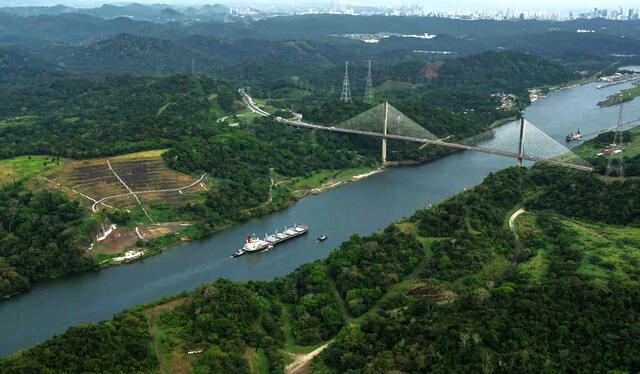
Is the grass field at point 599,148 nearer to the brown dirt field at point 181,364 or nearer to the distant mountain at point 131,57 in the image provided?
the brown dirt field at point 181,364

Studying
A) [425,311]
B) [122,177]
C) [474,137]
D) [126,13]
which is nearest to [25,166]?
[122,177]

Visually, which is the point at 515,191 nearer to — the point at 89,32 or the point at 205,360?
the point at 205,360

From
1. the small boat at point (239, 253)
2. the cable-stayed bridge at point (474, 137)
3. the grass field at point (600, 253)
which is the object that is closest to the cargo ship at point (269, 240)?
the small boat at point (239, 253)

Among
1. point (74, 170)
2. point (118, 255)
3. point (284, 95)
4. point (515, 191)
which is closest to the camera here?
point (118, 255)

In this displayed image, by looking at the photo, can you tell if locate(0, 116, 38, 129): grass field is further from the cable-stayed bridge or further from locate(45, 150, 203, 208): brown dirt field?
the cable-stayed bridge

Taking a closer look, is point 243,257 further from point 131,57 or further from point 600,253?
point 131,57

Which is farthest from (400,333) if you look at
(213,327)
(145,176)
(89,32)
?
(89,32)
